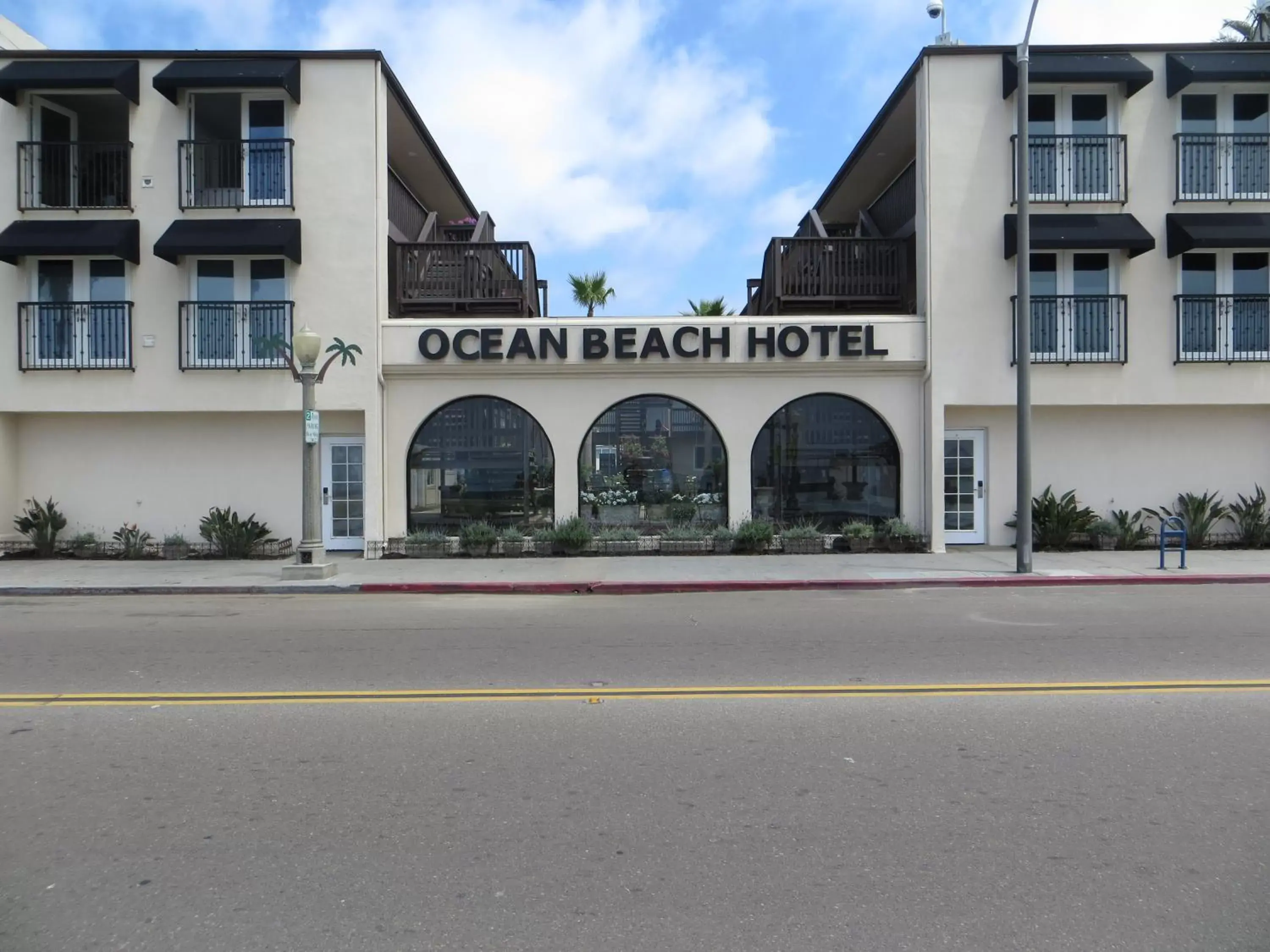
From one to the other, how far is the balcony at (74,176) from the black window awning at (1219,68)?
18.9 meters

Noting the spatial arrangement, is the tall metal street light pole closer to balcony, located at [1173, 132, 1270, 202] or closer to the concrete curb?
the concrete curb

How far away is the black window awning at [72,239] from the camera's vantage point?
49.8 feet

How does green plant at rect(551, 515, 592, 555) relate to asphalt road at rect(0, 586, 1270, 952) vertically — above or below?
above

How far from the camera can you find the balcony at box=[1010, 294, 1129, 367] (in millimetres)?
15695

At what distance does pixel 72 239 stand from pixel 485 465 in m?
8.25

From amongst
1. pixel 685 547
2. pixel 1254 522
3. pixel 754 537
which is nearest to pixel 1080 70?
pixel 1254 522

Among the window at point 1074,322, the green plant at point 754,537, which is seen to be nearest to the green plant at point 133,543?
the green plant at point 754,537

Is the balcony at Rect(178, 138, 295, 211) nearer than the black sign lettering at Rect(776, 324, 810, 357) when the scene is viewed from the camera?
Yes

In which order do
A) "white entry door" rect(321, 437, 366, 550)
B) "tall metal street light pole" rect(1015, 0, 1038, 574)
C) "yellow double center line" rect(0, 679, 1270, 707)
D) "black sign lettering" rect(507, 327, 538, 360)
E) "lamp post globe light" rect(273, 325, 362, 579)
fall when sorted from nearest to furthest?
1. "yellow double center line" rect(0, 679, 1270, 707)
2. "tall metal street light pole" rect(1015, 0, 1038, 574)
3. "lamp post globe light" rect(273, 325, 362, 579)
4. "black sign lettering" rect(507, 327, 538, 360)
5. "white entry door" rect(321, 437, 366, 550)

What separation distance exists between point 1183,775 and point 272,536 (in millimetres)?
15516

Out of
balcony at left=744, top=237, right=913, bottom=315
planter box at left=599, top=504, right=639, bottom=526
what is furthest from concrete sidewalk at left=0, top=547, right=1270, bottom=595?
balcony at left=744, top=237, right=913, bottom=315

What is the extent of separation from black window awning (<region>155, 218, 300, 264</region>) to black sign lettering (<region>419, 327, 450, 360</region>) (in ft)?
8.51

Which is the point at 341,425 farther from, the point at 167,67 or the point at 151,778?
the point at 151,778

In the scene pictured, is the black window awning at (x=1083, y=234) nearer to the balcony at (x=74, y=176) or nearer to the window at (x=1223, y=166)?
the window at (x=1223, y=166)
